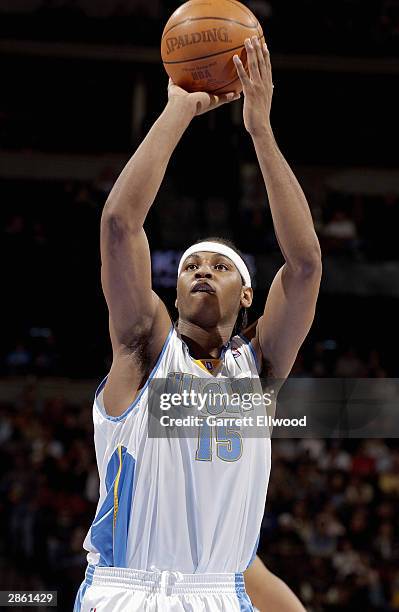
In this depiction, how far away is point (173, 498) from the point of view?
3.10 m

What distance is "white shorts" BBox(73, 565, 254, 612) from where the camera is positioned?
300 cm

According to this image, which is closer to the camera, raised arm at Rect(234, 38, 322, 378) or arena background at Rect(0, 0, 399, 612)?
raised arm at Rect(234, 38, 322, 378)

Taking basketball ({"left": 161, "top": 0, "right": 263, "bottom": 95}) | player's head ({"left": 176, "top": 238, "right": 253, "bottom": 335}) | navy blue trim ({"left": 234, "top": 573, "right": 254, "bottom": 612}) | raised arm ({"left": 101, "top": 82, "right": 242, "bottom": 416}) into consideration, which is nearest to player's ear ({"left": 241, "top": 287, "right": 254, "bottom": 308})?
player's head ({"left": 176, "top": 238, "right": 253, "bottom": 335})

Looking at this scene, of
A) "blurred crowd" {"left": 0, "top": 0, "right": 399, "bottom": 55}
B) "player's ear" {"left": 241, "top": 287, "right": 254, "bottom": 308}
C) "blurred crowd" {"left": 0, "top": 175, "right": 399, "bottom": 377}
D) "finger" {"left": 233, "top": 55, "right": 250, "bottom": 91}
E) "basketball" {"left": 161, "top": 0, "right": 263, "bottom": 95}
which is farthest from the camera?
"blurred crowd" {"left": 0, "top": 0, "right": 399, "bottom": 55}

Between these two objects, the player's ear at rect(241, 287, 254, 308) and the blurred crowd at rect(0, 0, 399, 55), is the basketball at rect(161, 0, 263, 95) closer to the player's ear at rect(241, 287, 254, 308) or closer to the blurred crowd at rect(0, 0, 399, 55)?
the player's ear at rect(241, 287, 254, 308)

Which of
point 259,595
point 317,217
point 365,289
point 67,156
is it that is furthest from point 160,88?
point 259,595

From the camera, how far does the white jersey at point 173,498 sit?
307cm

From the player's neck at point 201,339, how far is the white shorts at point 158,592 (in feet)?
2.87

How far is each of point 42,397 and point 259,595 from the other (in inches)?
324

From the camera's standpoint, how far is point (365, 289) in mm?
12227

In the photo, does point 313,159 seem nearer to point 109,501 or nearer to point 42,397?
point 42,397

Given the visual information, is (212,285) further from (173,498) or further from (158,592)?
(158,592)

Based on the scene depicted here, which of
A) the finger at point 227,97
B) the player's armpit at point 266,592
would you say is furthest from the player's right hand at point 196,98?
the player's armpit at point 266,592

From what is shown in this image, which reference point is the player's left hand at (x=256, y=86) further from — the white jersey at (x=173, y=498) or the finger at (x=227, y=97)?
the white jersey at (x=173, y=498)
